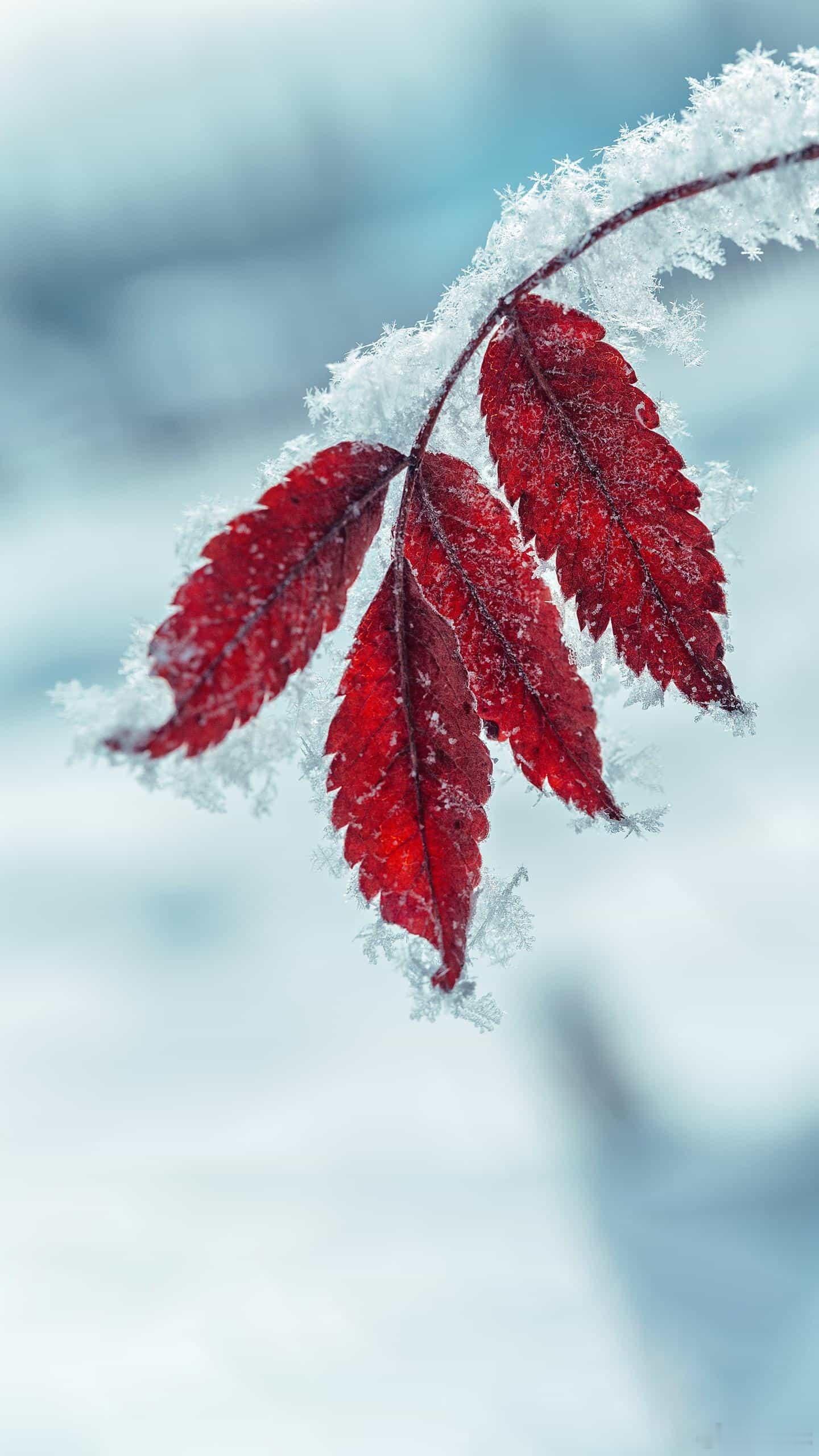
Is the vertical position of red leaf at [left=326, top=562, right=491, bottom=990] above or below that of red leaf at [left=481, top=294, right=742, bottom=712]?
below

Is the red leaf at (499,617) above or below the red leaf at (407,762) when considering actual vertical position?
above

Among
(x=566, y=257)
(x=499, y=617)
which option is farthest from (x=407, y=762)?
(x=566, y=257)

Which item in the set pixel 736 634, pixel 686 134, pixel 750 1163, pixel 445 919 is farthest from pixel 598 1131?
pixel 686 134
